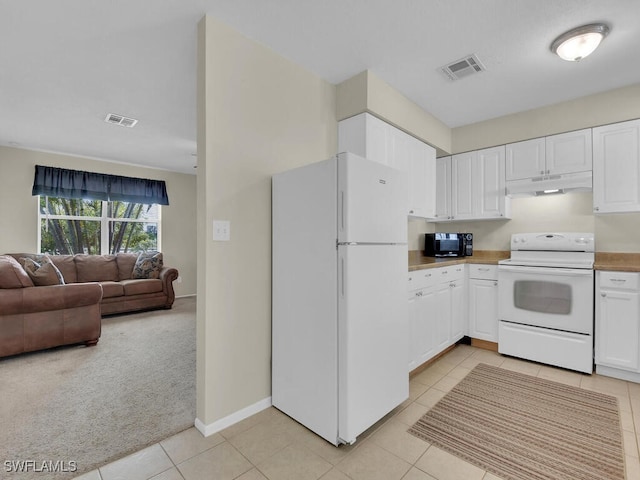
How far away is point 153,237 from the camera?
6062mm

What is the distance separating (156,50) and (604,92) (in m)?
3.89

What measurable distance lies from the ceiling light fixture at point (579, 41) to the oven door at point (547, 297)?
1.71 m

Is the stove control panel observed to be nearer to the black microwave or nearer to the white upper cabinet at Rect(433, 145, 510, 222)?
the white upper cabinet at Rect(433, 145, 510, 222)

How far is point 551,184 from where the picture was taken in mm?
3102

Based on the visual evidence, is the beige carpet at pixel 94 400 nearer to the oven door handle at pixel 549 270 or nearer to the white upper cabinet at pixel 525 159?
the oven door handle at pixel 549 270

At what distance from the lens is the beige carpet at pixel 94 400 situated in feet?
5.66

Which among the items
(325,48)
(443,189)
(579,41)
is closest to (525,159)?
(443,189)

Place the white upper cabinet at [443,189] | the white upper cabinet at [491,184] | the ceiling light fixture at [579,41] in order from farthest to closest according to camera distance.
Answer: the white upper cabinet at [443,189], the white upper cabinet at [491,184], the ceiling light fixture at [579,41]

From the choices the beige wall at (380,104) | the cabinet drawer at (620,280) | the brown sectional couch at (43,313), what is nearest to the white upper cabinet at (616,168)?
the cabinet drawer at (620,280)

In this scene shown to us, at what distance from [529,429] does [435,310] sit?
1.09 m

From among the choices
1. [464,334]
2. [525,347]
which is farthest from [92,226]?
[525,347]

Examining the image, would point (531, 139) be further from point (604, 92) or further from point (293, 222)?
point (293, 222)

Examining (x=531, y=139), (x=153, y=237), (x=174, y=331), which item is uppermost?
(x=531, y=139)

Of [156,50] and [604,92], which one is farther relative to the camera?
[604,92]
